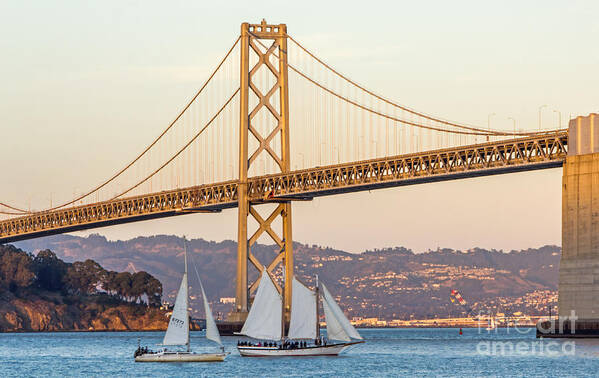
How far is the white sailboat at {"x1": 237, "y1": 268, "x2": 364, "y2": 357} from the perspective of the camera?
71.3 meters

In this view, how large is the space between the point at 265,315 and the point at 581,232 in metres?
17.5

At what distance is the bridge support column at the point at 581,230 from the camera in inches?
3009

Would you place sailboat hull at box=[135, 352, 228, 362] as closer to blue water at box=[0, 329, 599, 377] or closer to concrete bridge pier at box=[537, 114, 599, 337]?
blue water at box=[0, 329, 599, 377]

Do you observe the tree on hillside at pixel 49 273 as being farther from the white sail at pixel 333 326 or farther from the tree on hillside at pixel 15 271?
the white sail at pixel 333 326

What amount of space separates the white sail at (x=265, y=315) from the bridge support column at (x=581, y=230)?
15549 mm

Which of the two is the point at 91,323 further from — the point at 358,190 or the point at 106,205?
the point at 358,190

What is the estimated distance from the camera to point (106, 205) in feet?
345

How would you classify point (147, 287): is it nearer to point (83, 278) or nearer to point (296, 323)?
point (83, 278)

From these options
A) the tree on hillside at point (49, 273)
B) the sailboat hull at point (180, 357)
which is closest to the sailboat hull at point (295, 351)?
the sailboat hull at point (180, 357)

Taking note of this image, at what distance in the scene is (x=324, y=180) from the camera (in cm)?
9194

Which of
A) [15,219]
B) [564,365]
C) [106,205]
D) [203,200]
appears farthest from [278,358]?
[15,219]

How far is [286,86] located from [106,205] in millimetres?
17562

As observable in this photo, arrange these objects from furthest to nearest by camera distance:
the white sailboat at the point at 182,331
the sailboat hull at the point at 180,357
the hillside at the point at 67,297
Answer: the hillside at the point at 67,297 < the sailboat hull at the point at 180,357 < the white sailboat at the point at 182,331

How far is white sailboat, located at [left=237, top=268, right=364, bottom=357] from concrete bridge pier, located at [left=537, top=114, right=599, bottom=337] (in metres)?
12.4
